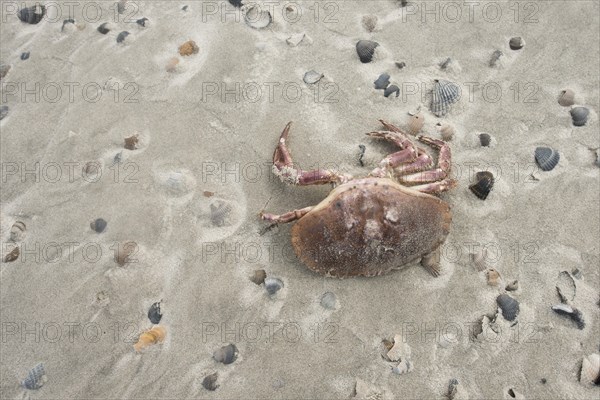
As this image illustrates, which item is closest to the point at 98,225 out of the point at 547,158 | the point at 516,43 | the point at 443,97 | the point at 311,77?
the point at 311,77

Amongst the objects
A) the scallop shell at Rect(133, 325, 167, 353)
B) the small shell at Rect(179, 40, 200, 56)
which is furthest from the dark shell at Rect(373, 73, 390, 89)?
the scallop shell at Rect(133, 325, 167, 353)

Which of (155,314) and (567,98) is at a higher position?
(567,98)

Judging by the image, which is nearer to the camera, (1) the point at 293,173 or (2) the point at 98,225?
(1) the point at 293,173

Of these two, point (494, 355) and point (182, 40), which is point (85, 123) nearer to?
point (182, 40)

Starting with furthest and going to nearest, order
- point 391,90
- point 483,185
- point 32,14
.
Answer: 1. point 32,14
2. point 391,90
3. point 483,185

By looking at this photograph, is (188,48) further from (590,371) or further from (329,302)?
(590,371)

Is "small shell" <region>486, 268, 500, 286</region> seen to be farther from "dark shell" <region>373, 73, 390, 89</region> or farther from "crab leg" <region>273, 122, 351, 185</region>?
"dark shell" <region>373, 73, 390, 89</region>

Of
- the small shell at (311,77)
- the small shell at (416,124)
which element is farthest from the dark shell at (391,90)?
the small shell at (311,77)
